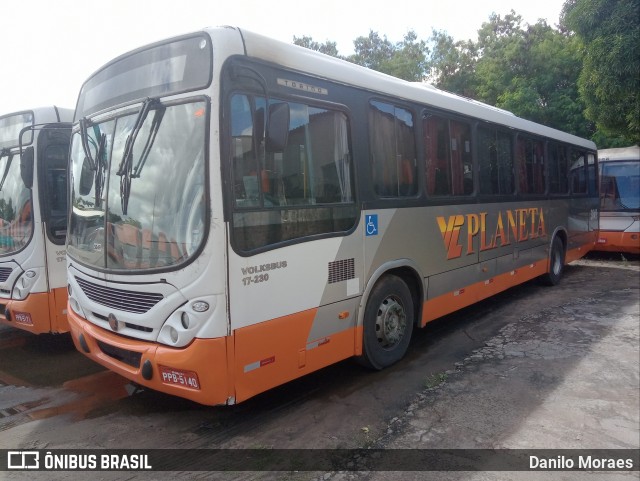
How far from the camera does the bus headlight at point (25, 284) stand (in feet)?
18.4

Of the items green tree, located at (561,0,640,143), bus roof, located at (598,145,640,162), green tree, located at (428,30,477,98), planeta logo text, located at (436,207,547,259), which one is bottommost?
planeta logo text, located at (436,207,547,259)

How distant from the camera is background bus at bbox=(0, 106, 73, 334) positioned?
5633mm

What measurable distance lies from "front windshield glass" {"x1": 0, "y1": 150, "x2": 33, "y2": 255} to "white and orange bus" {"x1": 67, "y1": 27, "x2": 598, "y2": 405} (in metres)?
1.55

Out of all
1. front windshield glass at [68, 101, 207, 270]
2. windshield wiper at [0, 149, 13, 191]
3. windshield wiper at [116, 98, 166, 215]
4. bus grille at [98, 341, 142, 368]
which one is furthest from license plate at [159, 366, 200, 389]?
windshield wiper at [0, 149, 13, 191]

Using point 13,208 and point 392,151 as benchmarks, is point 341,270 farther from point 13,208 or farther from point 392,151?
point 13,208

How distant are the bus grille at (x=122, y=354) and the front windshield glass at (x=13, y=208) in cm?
247

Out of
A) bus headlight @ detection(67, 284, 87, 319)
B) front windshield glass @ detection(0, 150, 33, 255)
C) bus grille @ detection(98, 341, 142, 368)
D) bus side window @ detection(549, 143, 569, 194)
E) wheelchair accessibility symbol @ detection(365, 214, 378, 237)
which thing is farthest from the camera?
bus side window @ detection(549, 143, 569, 194)

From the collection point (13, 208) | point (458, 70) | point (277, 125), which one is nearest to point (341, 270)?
point (277, 125)

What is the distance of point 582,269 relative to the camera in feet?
38.4

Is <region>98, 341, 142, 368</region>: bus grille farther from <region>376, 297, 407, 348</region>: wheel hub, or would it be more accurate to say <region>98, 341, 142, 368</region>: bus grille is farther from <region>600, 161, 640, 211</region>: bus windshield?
<region>600, 161, 640, 211</region>: bus windshield

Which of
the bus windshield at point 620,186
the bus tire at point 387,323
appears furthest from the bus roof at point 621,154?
the bus tire at point 387,323

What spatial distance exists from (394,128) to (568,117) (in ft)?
48.0

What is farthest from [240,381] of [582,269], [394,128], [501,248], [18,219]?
[582,269]

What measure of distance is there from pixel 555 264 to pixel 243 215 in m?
8.08
